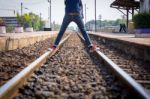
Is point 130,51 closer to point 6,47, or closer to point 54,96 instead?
point 6,47

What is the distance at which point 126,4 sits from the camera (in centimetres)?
3131

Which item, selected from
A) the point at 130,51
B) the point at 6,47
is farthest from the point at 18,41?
the point at 130,51

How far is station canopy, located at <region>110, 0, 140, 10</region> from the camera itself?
101 feet

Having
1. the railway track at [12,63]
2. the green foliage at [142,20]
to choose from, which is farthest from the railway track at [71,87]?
the green foliage at [142,20]

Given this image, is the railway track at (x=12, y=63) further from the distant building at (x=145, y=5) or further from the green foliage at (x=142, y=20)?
the distant building at (x=145, y=5)

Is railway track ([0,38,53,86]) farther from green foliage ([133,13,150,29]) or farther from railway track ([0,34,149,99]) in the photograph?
green foliage ([133,13,150,29])

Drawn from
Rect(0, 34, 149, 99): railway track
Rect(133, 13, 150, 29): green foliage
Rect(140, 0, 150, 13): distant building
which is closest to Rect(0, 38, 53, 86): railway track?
Rect(0, 34, 149, 99): railway track

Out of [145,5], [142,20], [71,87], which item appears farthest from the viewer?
[145,5]

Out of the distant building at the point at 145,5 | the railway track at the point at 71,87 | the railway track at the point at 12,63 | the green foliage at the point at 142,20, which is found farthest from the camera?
the distant building at the point at 145,5

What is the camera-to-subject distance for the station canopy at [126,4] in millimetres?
30719

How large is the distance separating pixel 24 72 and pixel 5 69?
4.51ft

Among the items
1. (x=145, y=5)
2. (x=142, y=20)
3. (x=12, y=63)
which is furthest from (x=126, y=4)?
(x=12, y=63)

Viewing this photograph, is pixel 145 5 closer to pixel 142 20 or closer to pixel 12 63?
pixel 142 20

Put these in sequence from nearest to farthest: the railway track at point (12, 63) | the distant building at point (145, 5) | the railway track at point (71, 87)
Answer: the railway track at point (71, 87), the railway track at point (12, 63), the distant building at point (145, 5)
